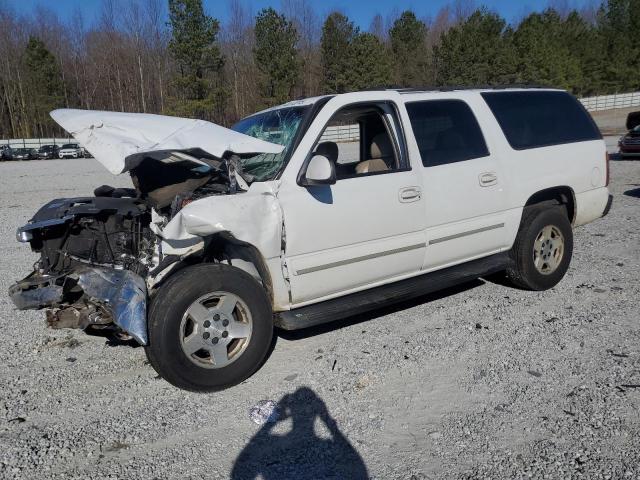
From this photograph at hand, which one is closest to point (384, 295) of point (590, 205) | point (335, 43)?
point (590, 205)

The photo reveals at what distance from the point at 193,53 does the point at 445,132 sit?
135 feet

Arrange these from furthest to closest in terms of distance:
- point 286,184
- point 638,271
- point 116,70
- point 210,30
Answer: point 116,70, point 210,30, point 638,271, point 286,184

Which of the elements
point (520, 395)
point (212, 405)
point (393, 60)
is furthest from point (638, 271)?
point (393, 60)

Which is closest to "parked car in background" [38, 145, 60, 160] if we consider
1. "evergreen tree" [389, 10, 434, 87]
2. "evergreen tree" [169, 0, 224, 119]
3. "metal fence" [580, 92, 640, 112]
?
"evergreen tree" [169, 0, 224, 119]

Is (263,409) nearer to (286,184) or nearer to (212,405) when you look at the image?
(212,405)

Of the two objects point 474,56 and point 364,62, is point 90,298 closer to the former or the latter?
point 364,62

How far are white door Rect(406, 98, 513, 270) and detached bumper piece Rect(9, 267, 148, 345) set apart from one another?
2318 mm

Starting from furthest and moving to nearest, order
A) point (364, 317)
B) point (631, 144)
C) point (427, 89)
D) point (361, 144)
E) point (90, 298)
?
1. point (631, 144)
2. point (361, 144)
3. point (364, 317)
4. point (427, 89)
5. point (90, 298)

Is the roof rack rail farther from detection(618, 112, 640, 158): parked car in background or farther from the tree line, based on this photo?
the tree line

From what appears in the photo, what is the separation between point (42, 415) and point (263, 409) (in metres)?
1.42

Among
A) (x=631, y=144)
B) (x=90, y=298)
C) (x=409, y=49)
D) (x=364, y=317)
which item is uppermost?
(x=409, y=49)

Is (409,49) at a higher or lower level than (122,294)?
higher

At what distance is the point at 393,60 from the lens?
2356 inches

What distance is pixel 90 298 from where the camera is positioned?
11.3 feet
